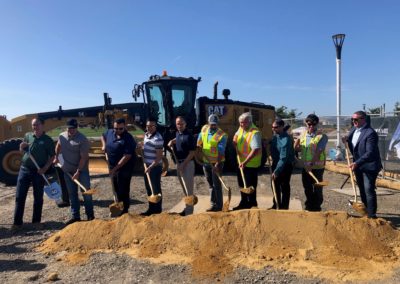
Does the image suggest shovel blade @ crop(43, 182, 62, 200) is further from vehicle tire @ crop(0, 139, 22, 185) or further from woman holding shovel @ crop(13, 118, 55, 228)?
vehicle tire @ crop(0, 139, 22, 185)

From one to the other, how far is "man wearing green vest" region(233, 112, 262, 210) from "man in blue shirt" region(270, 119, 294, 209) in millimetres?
295

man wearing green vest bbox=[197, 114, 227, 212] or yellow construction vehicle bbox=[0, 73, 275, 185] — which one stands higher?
yellow construction vehicle bbox=[0, 73, 275, 185]

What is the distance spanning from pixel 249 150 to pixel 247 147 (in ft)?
0.18

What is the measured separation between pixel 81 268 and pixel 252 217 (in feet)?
7.31

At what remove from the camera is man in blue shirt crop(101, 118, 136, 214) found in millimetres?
5602

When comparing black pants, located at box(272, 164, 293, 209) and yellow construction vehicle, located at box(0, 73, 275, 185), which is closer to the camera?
black pants, located at box(272, 164, 293, 209)

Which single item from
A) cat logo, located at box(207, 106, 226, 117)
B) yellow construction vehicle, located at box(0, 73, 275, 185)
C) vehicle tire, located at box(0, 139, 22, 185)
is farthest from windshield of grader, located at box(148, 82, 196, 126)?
vehicle tire, located at box(0, 139, 22, 185)

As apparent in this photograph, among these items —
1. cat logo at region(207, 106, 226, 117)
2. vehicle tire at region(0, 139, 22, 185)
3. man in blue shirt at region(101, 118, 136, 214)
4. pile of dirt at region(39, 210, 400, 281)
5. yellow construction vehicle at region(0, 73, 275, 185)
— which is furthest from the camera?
cat logo at region(207, 106, 226, 117)

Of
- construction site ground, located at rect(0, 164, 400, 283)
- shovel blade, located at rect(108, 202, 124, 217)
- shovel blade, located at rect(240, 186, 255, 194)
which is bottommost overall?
construction site ground, located at rect(0, 164, 400, 283)

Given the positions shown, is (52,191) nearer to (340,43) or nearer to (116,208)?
(116,208)

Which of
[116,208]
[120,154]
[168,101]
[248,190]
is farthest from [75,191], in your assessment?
[168,101]

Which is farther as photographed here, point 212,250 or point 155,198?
point 155,198

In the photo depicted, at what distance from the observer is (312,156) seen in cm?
584

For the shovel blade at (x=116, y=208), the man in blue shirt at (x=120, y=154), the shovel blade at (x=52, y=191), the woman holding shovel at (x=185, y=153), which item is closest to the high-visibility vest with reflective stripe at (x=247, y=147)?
the woman holding shovel at (x=185, y=153)
